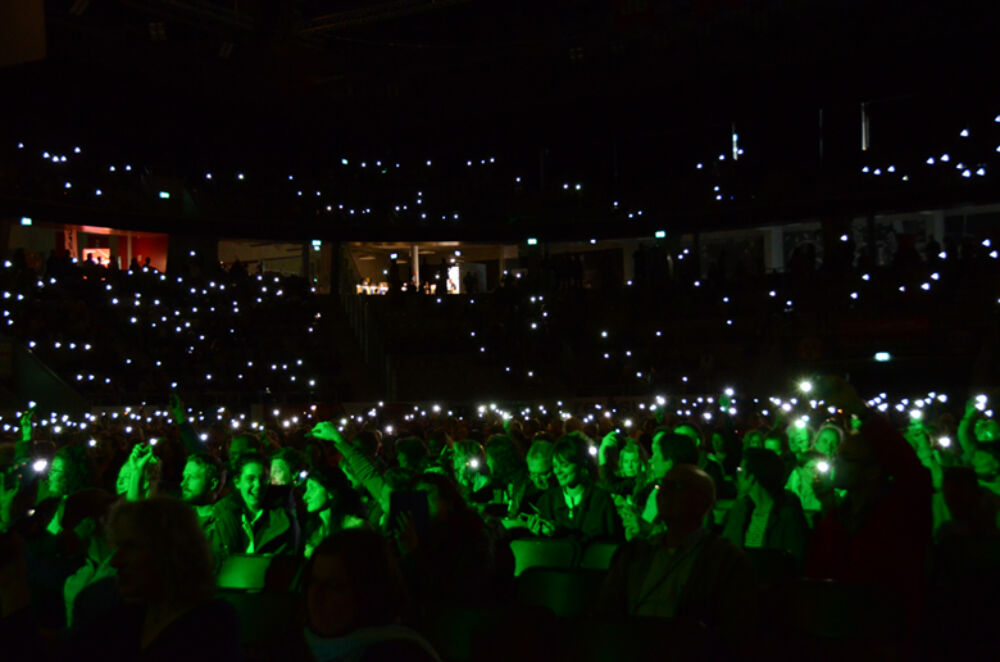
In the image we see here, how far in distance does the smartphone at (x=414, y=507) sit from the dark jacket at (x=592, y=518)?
158cm

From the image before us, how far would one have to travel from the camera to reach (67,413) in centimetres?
2106

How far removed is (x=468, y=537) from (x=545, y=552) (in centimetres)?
124

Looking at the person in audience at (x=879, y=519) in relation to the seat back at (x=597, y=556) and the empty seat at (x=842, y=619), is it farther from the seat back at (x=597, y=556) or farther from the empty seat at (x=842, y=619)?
the seat back at (x=597, y=556)

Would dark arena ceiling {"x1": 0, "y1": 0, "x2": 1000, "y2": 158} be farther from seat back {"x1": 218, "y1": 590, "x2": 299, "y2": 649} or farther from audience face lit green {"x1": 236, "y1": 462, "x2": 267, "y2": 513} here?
seat back {"x1": 218, "y1": 590, "x2": 299, "y2": 649}

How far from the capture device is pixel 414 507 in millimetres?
4992

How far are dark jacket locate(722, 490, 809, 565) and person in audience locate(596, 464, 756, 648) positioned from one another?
1.65 metres

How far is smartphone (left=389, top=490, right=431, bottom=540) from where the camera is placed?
4902 millimetres

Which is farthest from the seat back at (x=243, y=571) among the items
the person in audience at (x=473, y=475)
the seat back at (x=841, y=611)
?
the seat back at (x=841, y=611)

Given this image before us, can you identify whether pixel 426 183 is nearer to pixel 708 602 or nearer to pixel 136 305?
pixel 136 305

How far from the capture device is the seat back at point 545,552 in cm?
580

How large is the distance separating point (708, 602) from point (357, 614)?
1.63m

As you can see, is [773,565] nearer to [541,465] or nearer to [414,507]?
[414,507]

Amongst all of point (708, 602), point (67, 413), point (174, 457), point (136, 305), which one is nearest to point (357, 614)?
point (708, 602)

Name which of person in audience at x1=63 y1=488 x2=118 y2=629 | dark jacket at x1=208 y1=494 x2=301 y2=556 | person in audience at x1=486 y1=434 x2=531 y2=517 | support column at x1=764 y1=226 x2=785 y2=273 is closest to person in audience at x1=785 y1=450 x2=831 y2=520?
person in audience at x1=486 y1=434 x2=531 y2=517
